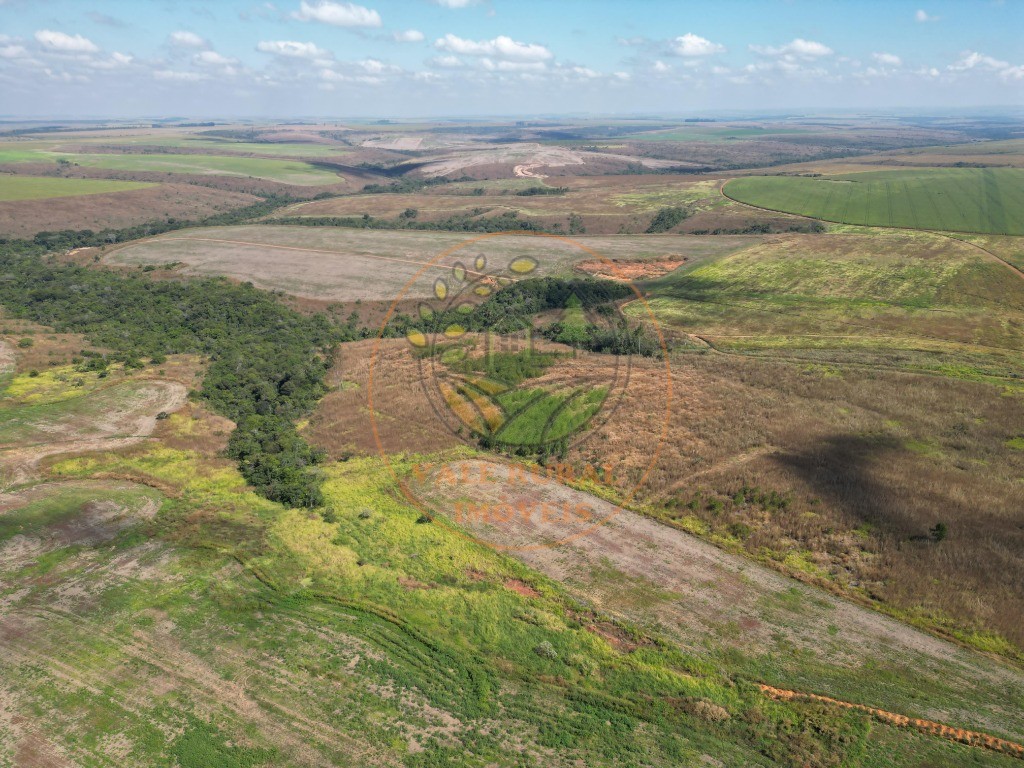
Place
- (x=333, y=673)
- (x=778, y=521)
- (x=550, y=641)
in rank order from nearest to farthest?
(x=333, y=673)
(x=550, y=641)
(x=778, y=521)

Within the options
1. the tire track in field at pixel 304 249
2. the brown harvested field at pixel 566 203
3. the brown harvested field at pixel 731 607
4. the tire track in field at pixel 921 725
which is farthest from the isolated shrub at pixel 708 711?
the brown harvested field at pixel 566 203

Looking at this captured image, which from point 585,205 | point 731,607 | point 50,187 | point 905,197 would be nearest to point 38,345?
point 731,607

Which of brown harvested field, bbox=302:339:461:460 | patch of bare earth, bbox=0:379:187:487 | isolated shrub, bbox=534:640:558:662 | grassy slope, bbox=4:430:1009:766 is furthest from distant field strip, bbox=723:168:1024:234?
patch of bare earth, bbox=0:379:187:487

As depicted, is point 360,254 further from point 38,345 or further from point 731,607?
point 731,607

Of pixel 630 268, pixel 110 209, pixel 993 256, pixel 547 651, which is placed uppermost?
pixel 110 209

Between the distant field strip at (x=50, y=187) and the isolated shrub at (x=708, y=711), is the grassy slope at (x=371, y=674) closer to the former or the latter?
the isolated shrub at (x=708, y=711)

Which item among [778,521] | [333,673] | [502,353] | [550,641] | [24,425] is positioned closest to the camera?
[333,673]

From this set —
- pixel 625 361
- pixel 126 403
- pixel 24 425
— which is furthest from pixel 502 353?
pixel 24 425

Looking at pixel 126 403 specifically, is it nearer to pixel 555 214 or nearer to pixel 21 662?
pixel 21 662

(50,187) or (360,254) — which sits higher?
(50,187)
